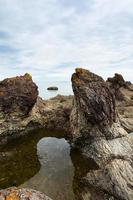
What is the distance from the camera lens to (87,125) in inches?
1433

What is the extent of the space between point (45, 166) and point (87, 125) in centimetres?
900

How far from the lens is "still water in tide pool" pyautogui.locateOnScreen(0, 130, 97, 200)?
85.5ft

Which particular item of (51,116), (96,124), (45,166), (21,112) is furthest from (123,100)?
(45,166)

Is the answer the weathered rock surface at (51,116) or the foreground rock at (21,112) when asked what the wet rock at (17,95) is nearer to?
the foreground rock at (21,112)

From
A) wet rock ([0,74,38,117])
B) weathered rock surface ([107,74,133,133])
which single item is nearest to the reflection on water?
wet rock ([0,74,38,117])

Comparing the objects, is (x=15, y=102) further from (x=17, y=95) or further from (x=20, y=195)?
(x=20, y=195)

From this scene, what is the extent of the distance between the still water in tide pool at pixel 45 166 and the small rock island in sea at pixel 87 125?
146 centimetres

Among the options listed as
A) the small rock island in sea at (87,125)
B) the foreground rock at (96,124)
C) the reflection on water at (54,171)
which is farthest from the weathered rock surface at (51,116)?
the foreground rock at (96,124)

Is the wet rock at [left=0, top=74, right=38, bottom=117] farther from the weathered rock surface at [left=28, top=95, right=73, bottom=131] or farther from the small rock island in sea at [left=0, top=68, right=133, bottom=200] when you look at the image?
the weathered rock surface at [left=28, top=95, right=73, bottom=131]

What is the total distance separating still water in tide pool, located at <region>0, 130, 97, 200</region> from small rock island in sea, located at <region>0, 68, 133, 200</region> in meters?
1.46

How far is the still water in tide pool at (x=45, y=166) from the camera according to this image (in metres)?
26.1

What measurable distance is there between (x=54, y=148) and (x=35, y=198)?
24786 mm

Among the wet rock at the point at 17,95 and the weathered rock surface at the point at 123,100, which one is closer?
the wet rock at the point at 17,95

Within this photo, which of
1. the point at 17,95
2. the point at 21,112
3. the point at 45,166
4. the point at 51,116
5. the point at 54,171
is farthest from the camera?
the point at 51,116
